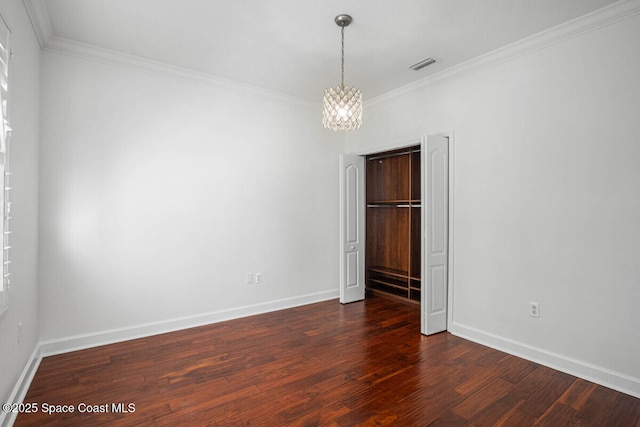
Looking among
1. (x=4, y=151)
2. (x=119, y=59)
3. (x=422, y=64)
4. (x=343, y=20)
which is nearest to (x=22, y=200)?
(x=4, y=151)

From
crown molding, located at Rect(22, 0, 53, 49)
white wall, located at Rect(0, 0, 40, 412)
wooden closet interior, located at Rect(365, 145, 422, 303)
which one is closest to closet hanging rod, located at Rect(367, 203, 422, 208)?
wooden closet interior, located at Rect(365, 145, 422, 303)

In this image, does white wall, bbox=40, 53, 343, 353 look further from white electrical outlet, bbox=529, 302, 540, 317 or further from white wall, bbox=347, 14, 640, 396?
white electrical outlet, bbox=529, 302, 540, 317

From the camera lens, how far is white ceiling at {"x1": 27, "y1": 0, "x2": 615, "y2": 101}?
2555 millimetres

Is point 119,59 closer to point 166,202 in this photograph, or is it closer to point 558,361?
point 166,202

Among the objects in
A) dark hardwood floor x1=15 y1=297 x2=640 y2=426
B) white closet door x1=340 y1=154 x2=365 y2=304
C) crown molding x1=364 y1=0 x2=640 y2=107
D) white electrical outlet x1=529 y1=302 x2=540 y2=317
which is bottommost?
dark hardwood floor x1=15 y1=297 x2=640 y2=426

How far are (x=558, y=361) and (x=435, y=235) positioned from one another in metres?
1.51

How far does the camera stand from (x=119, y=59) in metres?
3.31

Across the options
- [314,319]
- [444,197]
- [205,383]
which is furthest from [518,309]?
[205,383]

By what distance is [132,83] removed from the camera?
342 cm

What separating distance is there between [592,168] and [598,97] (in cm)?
57

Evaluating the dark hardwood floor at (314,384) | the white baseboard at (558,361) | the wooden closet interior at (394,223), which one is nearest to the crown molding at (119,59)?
the wooden closet interior at (394,223)

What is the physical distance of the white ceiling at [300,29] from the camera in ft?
8.38

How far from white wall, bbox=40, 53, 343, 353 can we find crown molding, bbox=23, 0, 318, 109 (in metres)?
A: 0.05

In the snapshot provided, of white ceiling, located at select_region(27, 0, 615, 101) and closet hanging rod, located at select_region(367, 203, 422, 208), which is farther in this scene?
closet hanging rod, located at select_region(367, 203, 422, 208)
